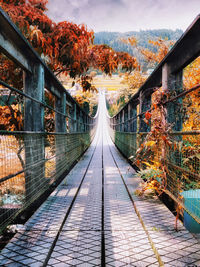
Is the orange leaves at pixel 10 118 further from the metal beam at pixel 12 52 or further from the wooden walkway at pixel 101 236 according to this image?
the wooden walkway at pixel 101 236

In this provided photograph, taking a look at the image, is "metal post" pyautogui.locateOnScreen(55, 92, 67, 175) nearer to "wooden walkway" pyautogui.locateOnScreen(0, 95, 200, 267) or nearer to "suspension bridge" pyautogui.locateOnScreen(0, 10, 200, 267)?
"suspension bridge" pyautogui.locateOnScreen(0, 10, 200, 267)

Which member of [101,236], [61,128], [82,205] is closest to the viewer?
[101,236]

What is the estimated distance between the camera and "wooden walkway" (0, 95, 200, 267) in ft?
4.46

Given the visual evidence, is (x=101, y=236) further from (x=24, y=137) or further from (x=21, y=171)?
(x=24, y=137)

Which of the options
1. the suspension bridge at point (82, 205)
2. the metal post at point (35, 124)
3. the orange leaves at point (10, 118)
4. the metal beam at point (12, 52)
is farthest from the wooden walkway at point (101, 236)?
the metal beam at point (12, 52)

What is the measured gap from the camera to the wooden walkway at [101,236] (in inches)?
53.5

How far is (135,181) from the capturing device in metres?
3.41

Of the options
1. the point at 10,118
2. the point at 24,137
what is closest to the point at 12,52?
the point at 24,137

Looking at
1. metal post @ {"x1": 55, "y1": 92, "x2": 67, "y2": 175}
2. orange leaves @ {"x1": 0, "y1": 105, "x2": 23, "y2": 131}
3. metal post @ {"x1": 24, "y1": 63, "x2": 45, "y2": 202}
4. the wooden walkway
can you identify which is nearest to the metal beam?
metal post @ {"x1": 24, "y1": 63, "x2": 45, "y2": 202}

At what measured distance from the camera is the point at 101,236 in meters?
1.66

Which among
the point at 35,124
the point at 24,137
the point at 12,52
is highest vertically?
the point at 12,52

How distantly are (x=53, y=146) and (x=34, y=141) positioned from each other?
0.84 meters

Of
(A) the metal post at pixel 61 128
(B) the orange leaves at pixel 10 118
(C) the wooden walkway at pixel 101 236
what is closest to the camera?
(C) the wooden walkway at pixel 101 236

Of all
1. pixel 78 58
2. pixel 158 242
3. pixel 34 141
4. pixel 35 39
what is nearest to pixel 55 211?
pixel 34 141
